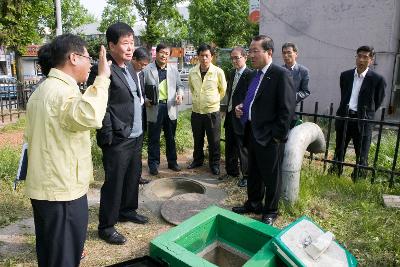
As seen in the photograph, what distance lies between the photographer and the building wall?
916cm

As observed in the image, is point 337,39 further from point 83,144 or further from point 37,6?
point 37,6

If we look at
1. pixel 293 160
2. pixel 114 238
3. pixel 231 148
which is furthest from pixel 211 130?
pixel 114 238

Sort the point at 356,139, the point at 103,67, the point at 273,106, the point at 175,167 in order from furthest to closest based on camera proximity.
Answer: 1. the point at 175,167
2. the point at 356,139
3. the point at 273,106
4. the point at 103,67

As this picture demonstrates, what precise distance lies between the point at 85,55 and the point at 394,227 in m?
3.46

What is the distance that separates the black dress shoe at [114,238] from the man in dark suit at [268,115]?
1.53 meters

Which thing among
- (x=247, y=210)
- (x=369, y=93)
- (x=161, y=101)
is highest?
(x=369, y=93)

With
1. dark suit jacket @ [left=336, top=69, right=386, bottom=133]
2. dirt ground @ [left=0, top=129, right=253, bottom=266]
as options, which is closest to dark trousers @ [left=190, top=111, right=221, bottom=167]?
dirt ground @ [left=0, top=129, right=253, bottom=266]

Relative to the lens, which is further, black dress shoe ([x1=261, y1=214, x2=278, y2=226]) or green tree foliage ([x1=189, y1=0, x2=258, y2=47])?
green tree foliage ([x1=189, y1=0, x2=258, y2=47])

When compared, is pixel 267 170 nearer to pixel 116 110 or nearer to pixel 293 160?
pixel 293 160

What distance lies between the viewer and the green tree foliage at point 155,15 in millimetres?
28438

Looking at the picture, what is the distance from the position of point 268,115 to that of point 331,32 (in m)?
7.78

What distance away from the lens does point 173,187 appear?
205 inches

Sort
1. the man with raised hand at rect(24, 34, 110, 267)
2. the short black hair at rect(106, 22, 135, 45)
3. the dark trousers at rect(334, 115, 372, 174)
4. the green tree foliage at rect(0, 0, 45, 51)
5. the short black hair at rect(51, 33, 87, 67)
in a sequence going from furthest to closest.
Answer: the green tree foliage at rect(0, 0, 45, 51), the dark trousers at rect(334, 115, 372, 174), the short black hair at rect(106, 22, 135, 45), the short black hair at rect(51, 33, 87, 67), the man with raised hand at rect(24, 34, 110, 267)

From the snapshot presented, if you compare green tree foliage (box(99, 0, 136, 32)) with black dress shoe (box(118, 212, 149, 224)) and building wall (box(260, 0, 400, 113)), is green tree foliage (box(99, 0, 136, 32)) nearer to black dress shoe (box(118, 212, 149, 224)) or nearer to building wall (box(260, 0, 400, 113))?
building wall (box(260, 0, 400, 113))
